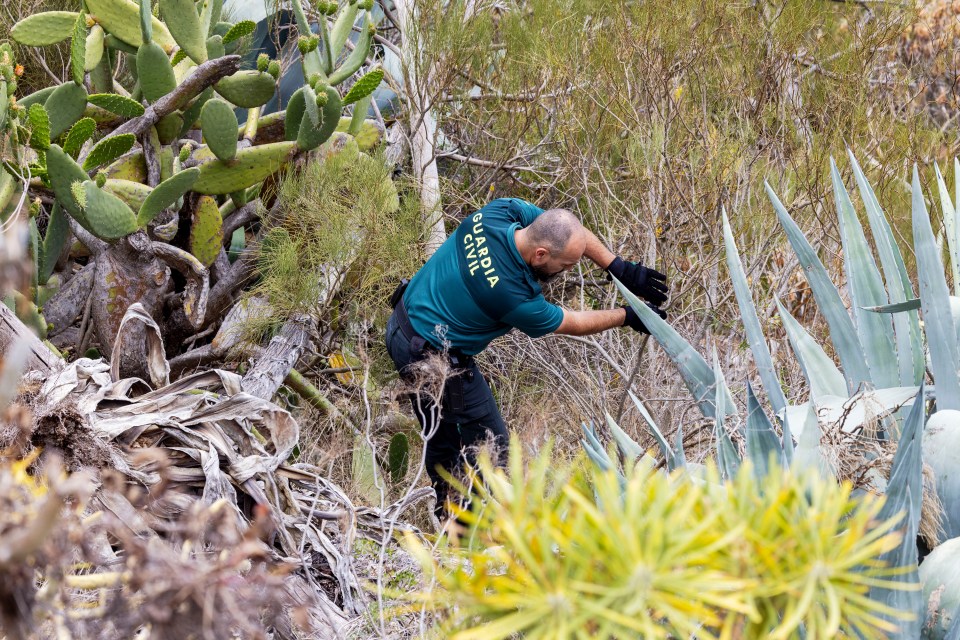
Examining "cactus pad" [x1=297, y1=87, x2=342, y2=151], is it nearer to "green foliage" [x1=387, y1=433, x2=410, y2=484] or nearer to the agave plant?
"green foliage" [x1=387, y1=433, x2=410, y2=484]

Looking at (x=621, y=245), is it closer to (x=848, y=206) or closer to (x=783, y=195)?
(x=783, y=195)

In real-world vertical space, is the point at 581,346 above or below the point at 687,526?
below

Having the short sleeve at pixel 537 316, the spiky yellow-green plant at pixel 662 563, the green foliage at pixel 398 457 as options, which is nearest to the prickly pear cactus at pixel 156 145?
the green foliage at pixel 398 457

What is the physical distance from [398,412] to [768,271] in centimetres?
254

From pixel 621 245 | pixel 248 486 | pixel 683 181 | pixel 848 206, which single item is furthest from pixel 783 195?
pixel 248 486

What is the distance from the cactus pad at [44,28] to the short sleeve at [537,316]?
2732 mm

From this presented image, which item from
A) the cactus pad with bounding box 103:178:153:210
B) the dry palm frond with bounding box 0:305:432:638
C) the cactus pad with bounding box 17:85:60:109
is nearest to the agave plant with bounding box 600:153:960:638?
the dry palm frond with bounding box 0:305:432:638

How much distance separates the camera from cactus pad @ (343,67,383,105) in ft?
16.1

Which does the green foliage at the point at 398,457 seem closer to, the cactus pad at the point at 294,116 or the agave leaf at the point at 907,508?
the cactus pad at the point at 294,116

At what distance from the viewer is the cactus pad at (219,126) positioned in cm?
443

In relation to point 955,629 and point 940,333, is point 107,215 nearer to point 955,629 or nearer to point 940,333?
point 940,333

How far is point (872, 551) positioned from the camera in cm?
81

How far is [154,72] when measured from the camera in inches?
177

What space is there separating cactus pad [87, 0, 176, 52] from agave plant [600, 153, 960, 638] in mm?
3379
